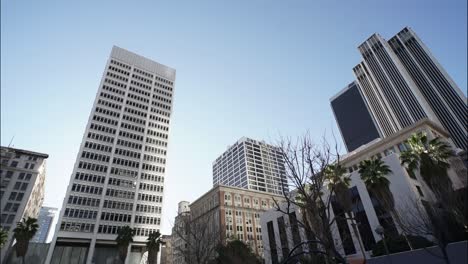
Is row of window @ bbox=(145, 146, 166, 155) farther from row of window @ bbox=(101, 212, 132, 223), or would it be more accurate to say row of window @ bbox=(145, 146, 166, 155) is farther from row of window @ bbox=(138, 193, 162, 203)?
row of window @ bbox=(101, 212, 132, 223)

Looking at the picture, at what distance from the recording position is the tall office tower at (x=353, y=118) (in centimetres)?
12506

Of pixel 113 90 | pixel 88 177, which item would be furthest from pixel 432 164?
pixel 113 90

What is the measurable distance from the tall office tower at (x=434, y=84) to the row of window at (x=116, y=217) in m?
114

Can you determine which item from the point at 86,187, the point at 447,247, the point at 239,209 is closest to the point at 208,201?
the point at 239,209

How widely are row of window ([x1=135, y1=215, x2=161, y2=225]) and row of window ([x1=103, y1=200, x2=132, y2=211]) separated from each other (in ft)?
11.5

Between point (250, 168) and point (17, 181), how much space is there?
3522 inches

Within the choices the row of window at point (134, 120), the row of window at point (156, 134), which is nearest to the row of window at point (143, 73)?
the row of window at point (134, 120)

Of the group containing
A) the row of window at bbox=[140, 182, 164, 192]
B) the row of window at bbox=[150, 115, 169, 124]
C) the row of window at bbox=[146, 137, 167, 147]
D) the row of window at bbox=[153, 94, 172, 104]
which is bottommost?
the row of window at bbox=[140, 182, 164, 192]

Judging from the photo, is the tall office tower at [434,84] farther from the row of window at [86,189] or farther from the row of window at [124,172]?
the row of window at [86,189]

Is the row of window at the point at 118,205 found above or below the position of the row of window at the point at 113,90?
below

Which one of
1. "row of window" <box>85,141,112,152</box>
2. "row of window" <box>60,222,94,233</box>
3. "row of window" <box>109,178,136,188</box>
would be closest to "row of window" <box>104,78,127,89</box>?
"row of window" <box>85,141,112,152</box>

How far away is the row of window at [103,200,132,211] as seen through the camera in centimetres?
6944

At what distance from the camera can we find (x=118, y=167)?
248 feet

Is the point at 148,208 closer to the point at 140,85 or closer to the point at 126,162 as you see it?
the point at 126,162
